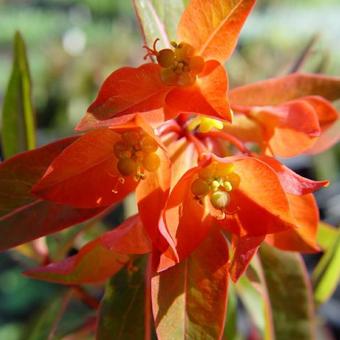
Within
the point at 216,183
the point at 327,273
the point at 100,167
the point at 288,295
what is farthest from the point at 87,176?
the point at 327,273

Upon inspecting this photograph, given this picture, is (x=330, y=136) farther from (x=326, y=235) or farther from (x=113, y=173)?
(x=113, y=173)

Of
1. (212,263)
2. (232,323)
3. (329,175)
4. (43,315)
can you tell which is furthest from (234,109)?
(329,175)

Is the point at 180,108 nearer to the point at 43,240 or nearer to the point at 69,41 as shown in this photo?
the point at 43,240

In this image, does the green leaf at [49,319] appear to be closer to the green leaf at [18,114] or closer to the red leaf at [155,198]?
the green leaf at [18,114]

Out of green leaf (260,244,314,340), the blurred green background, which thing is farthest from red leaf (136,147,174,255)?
the blurred green background

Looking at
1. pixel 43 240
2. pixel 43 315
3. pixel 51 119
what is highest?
pixel 43 240
